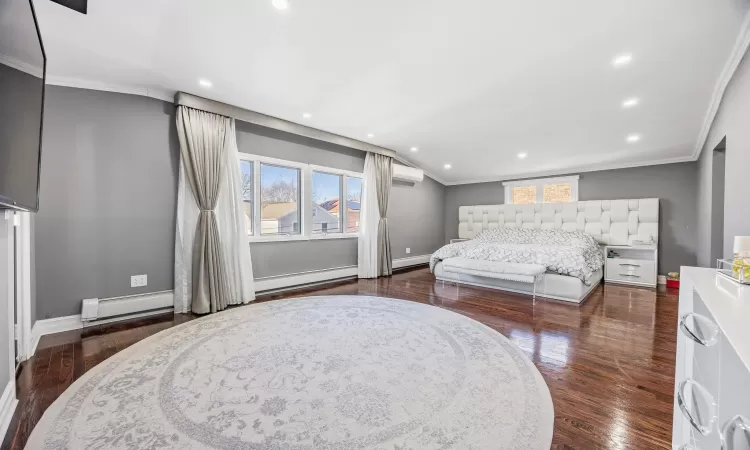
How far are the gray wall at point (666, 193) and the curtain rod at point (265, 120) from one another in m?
3.97

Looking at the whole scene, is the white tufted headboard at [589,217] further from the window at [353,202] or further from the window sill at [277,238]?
the window sill at [277,238]

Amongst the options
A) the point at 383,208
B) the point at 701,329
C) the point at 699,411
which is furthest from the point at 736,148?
the point at 383,208

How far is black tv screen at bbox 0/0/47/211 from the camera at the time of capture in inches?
41.6

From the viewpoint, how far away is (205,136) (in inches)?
123

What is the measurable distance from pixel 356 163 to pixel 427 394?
13.1ft

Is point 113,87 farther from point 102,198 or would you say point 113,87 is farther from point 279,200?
point 279,200

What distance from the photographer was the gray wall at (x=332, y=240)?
3.77 m

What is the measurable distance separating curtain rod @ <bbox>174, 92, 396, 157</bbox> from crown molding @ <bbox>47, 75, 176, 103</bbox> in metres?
0.10

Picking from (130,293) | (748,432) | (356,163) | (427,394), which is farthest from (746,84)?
(130,293)

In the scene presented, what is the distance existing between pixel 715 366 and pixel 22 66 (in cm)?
267

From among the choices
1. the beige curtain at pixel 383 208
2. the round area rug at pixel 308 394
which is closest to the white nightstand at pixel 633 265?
the round area rug at pixel 308 394

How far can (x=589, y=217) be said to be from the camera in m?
4.82

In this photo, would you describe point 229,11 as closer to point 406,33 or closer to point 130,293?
point 406,33

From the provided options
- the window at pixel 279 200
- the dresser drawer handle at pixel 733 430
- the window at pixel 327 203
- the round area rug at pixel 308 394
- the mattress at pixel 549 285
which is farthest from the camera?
the window at pixel 327 203
